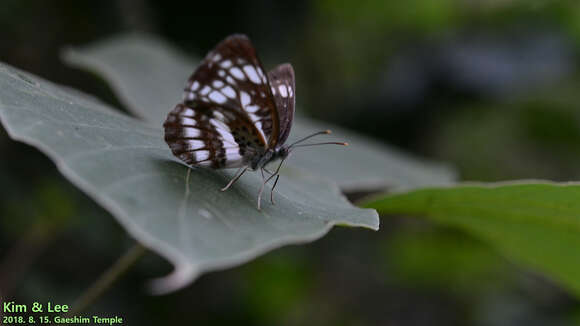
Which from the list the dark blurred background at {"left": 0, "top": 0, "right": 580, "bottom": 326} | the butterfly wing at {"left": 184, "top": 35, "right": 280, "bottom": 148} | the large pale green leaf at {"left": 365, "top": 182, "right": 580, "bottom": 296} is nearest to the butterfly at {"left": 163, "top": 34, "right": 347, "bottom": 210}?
the butterfly wing at {"left": 184, "top": 35, "right": 280, "bottom": 148}

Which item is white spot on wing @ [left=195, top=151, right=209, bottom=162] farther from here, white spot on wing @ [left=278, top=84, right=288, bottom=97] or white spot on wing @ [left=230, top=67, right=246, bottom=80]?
white spot on wing @ [left=278, top=84, right=288, bottom=97]

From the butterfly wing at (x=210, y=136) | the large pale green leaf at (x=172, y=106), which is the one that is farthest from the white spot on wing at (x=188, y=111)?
the large pale green leaf at (x=172, y=106)

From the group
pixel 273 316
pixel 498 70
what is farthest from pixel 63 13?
pixel 498 70

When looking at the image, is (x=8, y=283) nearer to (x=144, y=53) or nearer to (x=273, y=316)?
(x=144, y=53)

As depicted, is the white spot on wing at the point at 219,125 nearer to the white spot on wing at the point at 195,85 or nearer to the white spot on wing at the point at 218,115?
the white spot on wing at the point at 218,115

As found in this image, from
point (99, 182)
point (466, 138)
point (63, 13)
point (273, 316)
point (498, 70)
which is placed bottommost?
point (273, 316)

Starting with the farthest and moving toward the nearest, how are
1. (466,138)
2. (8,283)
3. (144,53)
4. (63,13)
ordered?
1. (466,138)
2. (63,13)
3. (144,53)
4. (8,283)

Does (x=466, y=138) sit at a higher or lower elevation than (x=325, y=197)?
lower
